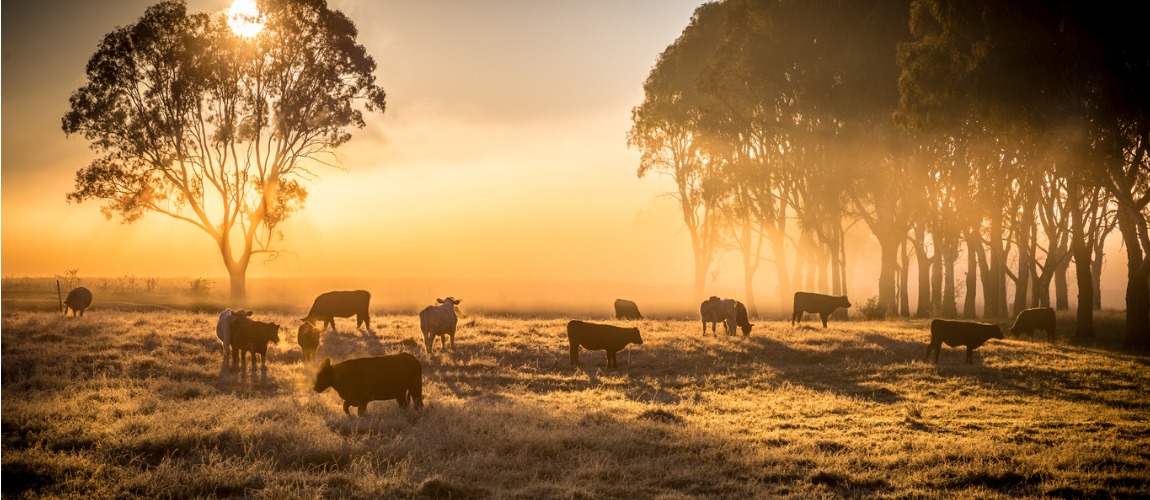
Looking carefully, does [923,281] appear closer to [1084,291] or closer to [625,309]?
[1084,291]

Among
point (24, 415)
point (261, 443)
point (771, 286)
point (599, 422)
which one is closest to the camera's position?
point (261, 443)

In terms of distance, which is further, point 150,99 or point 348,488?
point 150,99

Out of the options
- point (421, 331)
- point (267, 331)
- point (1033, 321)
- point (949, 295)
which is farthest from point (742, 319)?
point (267, 331)

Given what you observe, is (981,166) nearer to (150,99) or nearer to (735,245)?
(735,245)

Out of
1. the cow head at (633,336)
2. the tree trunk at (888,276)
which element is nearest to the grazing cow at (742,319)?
the cow head at (633,336)

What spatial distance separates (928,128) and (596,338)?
16.2 meters

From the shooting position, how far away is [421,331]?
25281mm

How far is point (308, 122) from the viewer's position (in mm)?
45375

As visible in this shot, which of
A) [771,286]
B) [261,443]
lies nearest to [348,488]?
[261,443]

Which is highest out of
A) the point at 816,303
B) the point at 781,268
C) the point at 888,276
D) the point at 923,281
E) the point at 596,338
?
the point at 781,268

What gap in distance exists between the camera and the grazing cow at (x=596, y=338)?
21.5 metres

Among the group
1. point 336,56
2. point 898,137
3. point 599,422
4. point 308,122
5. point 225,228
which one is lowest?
point 599,422

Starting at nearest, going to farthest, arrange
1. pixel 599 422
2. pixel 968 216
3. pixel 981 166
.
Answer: pixel 599 422, pixel 981 166, pixel 968 216

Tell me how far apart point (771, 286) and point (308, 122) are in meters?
91.5
